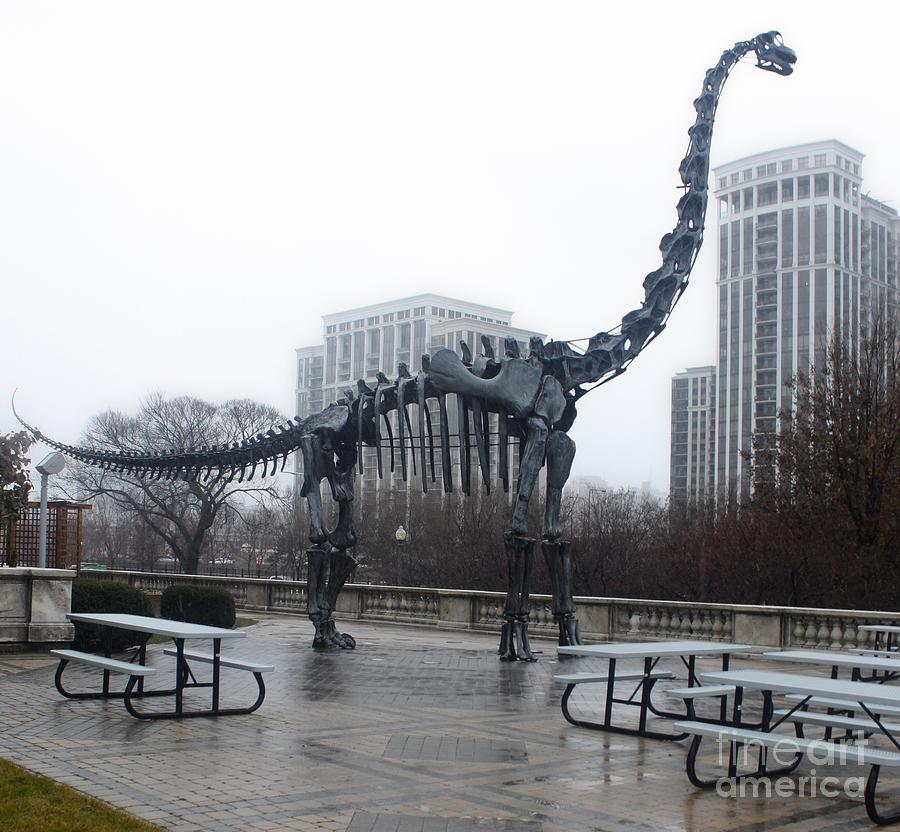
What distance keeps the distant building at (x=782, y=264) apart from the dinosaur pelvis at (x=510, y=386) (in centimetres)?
8743

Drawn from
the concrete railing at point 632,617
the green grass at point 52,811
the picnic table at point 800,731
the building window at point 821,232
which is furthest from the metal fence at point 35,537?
the building window at point 821,232

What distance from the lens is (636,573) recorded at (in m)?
31.5

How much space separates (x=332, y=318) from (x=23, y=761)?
81207 millimetres

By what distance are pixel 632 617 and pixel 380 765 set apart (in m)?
12.5

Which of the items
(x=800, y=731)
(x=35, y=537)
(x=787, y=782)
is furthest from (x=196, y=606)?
(x=787, y=782)

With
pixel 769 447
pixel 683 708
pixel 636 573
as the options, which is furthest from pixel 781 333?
pixel 683 708

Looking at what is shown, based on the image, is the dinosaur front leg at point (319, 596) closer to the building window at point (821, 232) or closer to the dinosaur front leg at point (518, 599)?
the dinosaur front leg at point (518, 599)

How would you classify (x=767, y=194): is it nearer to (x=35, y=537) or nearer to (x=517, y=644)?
(x=35, y=537)

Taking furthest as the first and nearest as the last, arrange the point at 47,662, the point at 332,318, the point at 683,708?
1. the point at 332,318
2. the point at 47,662
3. the point at 683,708

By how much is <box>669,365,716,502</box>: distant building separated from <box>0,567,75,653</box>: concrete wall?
104 meters

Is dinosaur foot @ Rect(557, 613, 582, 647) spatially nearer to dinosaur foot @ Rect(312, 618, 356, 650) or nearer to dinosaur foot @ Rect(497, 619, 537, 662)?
dinosaur foot @ Rect(497, 619, 537, 662)

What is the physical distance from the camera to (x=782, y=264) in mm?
107625

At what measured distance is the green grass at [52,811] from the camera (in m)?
6.25

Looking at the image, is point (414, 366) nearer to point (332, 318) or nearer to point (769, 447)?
point (332, 318)
